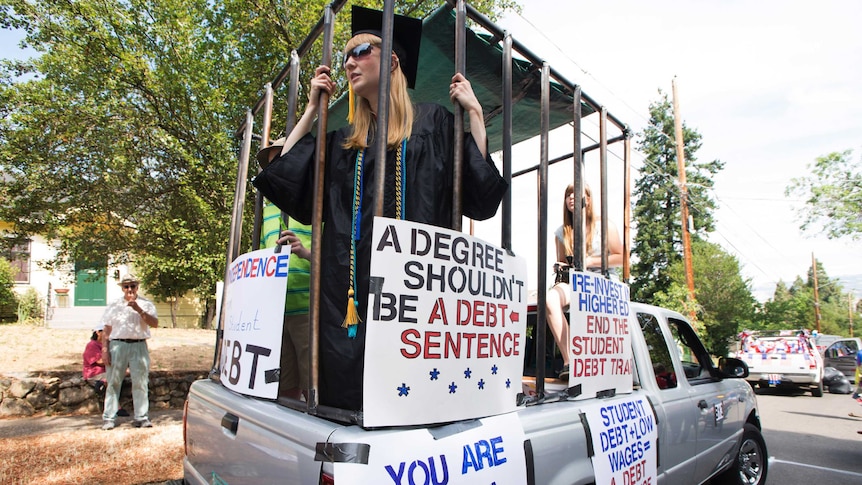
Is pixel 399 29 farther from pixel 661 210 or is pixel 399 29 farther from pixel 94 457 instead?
pixel 661 210

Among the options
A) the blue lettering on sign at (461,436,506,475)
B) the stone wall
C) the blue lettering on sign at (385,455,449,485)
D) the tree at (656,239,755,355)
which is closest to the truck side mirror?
the blue lettering on sign at (461,436,506,475)

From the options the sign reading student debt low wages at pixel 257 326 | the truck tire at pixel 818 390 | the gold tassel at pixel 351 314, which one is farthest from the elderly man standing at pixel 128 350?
the truck tire at pixel 818 390

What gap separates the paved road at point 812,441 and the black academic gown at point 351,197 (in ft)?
Answer: 17.7

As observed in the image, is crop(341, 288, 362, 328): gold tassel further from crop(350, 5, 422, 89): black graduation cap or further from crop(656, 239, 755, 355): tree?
crop(656, 239, 755, 355): tree

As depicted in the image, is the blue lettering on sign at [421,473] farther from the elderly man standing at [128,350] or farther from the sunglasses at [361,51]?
the elderly man standing at [128,350]

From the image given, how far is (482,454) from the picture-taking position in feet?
5.65

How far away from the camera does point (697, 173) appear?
110ft

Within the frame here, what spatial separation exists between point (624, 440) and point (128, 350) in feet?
19.9

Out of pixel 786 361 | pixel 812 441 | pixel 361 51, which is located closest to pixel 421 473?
pixel 361 51

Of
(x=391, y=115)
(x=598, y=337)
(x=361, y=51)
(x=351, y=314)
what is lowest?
(x=598, y=337)

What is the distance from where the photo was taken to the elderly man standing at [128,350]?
6.13m

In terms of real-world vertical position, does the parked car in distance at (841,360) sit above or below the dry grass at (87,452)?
below

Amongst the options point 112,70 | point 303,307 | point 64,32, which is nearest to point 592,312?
point 303,307

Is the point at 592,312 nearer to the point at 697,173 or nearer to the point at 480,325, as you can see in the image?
the point at 480,325
